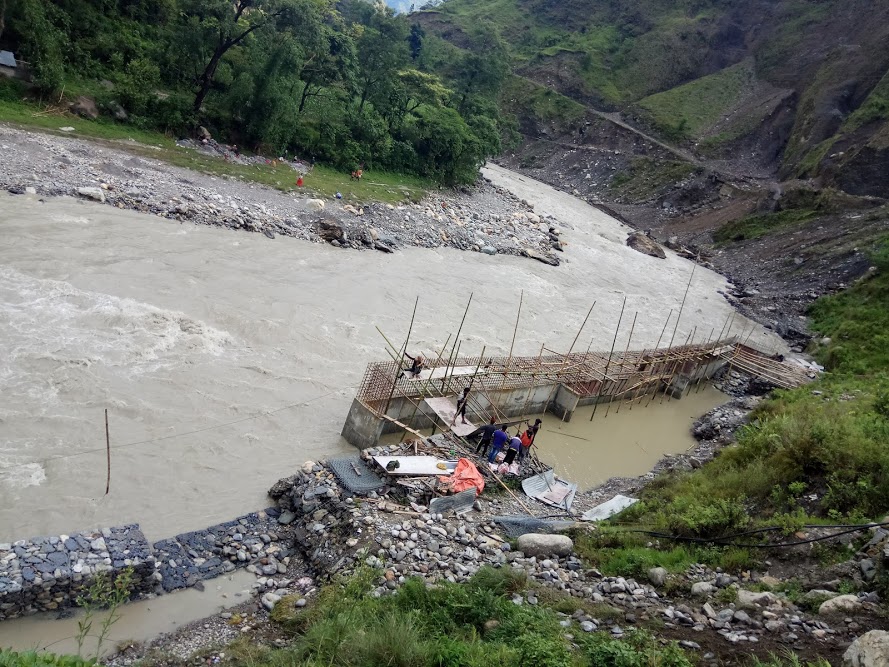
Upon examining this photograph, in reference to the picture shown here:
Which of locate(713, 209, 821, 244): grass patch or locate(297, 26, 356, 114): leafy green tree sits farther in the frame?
locate(713, 209, 821, 244): grass patch

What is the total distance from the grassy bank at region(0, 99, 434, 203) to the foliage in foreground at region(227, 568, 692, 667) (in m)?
25.0

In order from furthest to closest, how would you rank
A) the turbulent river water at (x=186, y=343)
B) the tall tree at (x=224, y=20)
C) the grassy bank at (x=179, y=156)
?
the tall tree at (x=224, y=20) → the grassy bank at (x=179, y=156) → the turbulent river water at (x=186, y=343)

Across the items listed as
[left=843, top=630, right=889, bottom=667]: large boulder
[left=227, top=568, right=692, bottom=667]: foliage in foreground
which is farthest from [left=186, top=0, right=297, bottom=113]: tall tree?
[left=843, top=630, right=889, bottom=667]: large boulder

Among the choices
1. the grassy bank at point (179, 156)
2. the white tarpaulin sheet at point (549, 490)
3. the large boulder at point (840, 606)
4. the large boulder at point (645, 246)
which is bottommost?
the white tarpaulin sheet at point (549, 490)

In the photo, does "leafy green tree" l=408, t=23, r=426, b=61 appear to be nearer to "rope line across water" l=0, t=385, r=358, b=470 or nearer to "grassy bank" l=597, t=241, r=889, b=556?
"rope line across water" l=0, t=385, r=358, b=470

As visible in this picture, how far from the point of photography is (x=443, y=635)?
7402 millimetres

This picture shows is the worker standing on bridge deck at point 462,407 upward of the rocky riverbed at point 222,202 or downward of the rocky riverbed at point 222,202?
downward

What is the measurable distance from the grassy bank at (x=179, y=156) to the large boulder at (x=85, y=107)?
346mm

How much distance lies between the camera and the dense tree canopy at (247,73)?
97.0 ft

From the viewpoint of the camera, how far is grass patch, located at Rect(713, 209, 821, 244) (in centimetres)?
4600

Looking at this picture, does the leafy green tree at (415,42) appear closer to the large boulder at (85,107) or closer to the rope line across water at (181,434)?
the large boulder at (85,107)

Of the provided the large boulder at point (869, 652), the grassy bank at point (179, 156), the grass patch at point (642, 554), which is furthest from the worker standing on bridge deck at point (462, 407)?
the grassy bank at point (179, 156)

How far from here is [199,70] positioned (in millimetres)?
34719

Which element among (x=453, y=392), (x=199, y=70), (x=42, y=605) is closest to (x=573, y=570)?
(x=453, y=392)
